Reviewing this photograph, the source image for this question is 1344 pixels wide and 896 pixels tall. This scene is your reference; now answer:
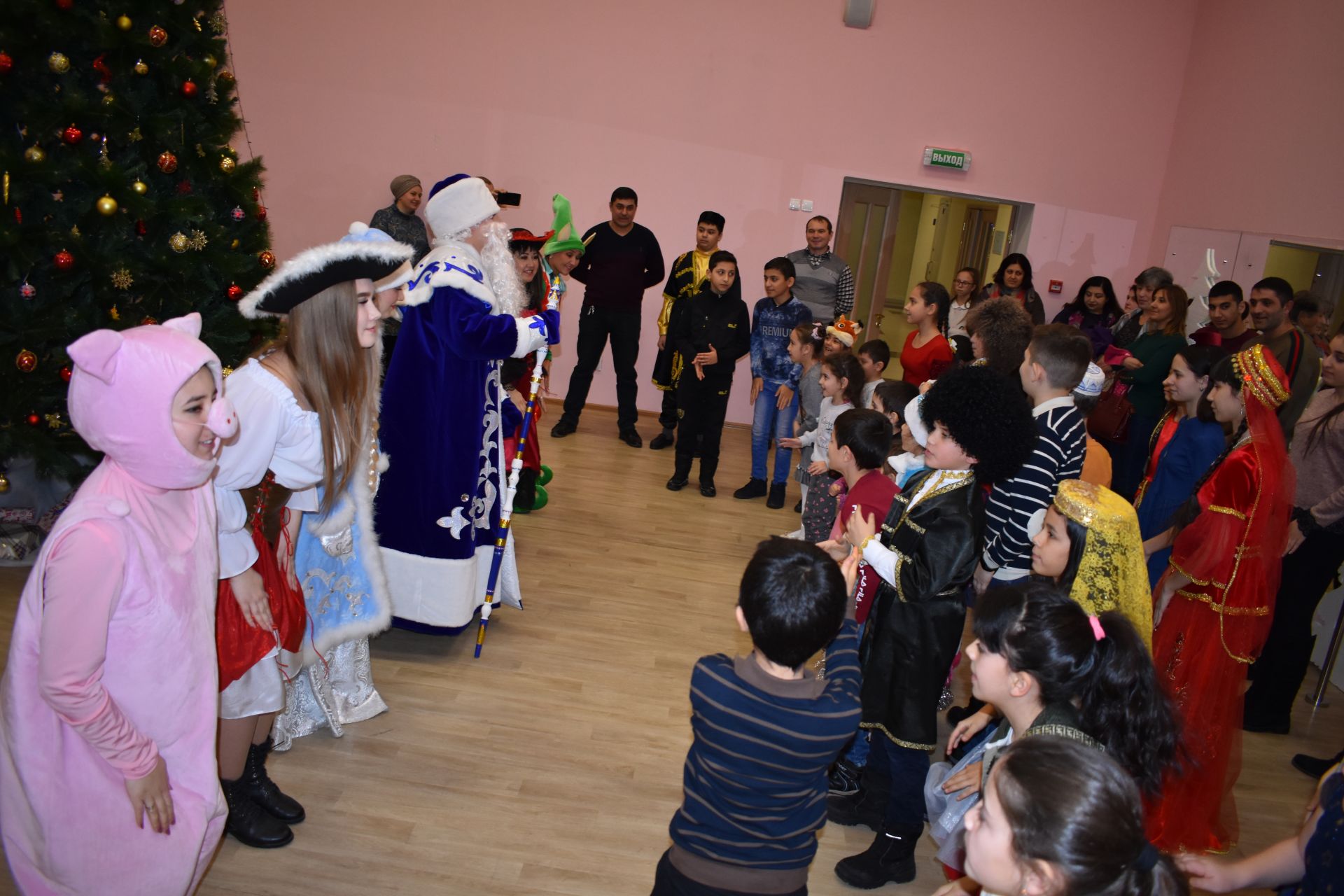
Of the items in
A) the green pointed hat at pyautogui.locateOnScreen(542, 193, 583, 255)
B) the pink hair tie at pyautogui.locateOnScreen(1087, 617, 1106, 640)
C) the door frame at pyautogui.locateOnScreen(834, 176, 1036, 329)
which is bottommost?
the pink hair tie at pyautogui.locateOnScreen(1087, 617, 1106, 640)

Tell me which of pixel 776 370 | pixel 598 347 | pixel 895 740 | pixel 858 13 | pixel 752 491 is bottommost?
pixel 752 491

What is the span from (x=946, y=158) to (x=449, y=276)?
18.5 feet

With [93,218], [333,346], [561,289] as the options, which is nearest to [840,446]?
[333,346]

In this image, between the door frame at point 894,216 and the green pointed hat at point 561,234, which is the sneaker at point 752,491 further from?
the door frame at point 894,216

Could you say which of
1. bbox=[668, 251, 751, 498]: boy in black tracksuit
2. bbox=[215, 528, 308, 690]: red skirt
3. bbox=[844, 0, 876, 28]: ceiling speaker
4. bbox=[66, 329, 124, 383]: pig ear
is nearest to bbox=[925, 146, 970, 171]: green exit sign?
bbox=[844, 0, 876, 28]: ceiling speaker

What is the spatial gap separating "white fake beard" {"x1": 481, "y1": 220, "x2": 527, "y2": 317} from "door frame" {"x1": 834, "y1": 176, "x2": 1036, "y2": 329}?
4716mm

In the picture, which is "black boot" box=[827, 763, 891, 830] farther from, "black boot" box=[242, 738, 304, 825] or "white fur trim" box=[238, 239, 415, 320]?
"white fur trim" box=[238, 239, 415, 320]

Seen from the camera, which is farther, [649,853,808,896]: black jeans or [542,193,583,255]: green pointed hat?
[542,193,583,255]: green pointed hat

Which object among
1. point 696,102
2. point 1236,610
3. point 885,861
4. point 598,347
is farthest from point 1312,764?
point 696,102

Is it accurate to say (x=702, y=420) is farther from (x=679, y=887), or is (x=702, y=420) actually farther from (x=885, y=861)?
(x=679, y=887)

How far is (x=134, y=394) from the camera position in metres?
1.67

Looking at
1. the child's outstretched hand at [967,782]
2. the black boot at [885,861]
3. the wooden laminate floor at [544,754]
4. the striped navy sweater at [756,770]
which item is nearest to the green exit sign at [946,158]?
the wooden laminate floor at [544,754]

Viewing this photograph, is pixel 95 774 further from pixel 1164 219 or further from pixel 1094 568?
pixel 1164 219

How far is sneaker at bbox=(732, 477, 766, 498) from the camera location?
20.1 ft
